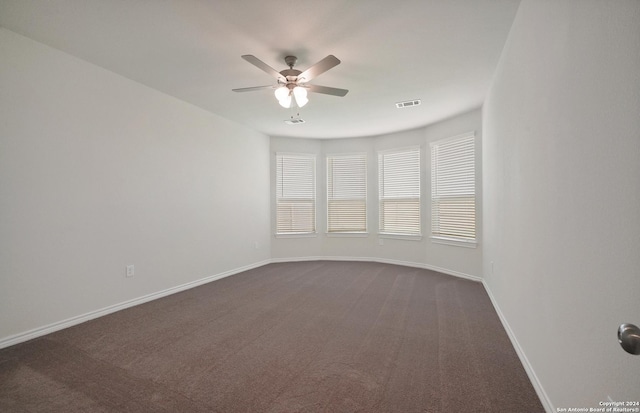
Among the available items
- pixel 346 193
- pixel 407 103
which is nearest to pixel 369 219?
pixel 346 193

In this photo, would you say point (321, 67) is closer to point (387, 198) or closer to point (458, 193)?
point (458, 193)

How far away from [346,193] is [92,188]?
448cm

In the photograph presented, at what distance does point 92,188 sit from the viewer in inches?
120

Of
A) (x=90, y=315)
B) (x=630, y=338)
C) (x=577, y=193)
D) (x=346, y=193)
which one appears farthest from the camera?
(x=346, y=193)

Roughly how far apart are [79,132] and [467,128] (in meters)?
5.15

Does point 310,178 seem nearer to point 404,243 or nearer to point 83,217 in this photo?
point 404,243

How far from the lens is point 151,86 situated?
357 cm

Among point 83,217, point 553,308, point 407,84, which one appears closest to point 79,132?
point 83,217

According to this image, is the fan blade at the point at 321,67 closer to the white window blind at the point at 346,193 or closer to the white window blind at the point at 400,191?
the white window blind at the point at 400,191

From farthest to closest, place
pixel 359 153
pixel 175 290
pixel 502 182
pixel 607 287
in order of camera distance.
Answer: pixel 359 153, pixel 175 290, pixel 502 182, pixel 607 287

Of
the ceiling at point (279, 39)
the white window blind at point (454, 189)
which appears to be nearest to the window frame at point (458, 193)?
the white window blind at point (454, 189)

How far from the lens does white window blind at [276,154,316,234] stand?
6.14 meters

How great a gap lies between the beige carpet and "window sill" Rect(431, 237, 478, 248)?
1.00 meters

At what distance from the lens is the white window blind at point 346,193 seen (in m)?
6.25
